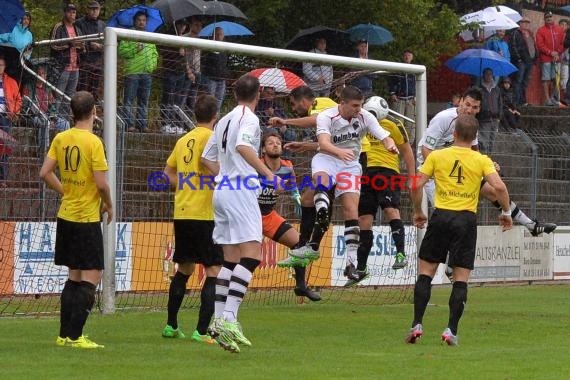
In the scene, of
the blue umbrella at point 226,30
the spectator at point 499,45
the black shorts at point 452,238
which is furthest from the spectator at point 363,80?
the black shorts at point 452,238

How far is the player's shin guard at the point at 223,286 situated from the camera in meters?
11.2

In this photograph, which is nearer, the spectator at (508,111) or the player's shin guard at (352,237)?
the player's shin guard at (352,237)

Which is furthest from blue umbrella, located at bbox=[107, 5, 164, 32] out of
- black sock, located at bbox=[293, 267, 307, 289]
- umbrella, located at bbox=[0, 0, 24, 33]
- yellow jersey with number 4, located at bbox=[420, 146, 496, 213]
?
yellow jersey with number 4, located at bbox=[420, 146, 496, 213]

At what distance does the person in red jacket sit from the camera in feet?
95.9

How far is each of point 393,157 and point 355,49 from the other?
374 inches

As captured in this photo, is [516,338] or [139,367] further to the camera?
[516,338]

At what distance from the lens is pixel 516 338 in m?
12.5

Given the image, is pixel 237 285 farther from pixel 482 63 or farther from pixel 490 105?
pixel 482 63

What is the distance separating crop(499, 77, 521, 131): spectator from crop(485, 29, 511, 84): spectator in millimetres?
274

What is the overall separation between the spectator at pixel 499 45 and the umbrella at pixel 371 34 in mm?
3289

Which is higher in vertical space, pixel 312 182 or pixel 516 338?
pixel 312 182

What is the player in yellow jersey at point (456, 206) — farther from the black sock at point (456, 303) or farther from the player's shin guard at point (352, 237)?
the player's shin guard at point (352, 237)

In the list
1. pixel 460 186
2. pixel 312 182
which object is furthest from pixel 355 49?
pixel 460 186

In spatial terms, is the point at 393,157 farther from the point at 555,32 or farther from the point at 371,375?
the point at 555,32
